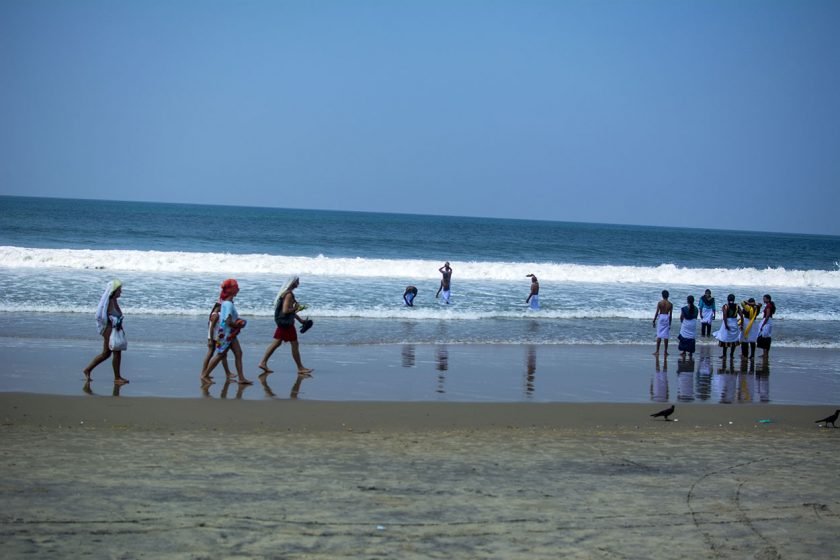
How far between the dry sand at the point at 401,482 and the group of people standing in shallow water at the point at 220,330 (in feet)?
3.72

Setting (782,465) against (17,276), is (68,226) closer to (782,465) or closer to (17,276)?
(17,276)

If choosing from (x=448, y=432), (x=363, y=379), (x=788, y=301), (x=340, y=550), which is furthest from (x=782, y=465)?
(x=788, y=301)

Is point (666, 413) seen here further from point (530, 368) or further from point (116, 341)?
point (116, 341)

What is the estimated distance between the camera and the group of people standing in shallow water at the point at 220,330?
36.5 ft

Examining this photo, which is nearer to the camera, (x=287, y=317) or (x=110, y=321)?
(x=110, y=321)

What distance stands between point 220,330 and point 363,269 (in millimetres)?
22775

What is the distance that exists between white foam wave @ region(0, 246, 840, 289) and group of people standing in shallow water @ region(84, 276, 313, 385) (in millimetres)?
18753

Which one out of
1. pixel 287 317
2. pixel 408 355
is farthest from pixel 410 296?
pixel 287 317

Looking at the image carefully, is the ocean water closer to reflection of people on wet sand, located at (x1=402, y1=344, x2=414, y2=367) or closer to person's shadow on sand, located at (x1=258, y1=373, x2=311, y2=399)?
reflection of people on wet sand, located at (x1=402, y1=344, x2=414, y2=367)

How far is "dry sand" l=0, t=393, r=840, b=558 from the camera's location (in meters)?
5.57

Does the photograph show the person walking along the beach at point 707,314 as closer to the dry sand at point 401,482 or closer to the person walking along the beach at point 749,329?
the person walking along the beach at point 749,329

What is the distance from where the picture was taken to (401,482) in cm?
701

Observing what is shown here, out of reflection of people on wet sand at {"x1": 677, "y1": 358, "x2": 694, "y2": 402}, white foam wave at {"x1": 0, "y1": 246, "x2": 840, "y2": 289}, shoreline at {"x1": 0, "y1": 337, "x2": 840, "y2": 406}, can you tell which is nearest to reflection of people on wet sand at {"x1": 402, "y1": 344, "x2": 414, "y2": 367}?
shoreline at {"x1": 0, "y1": 337, "x2": 840, "y2": 406}

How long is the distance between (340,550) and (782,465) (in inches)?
189
